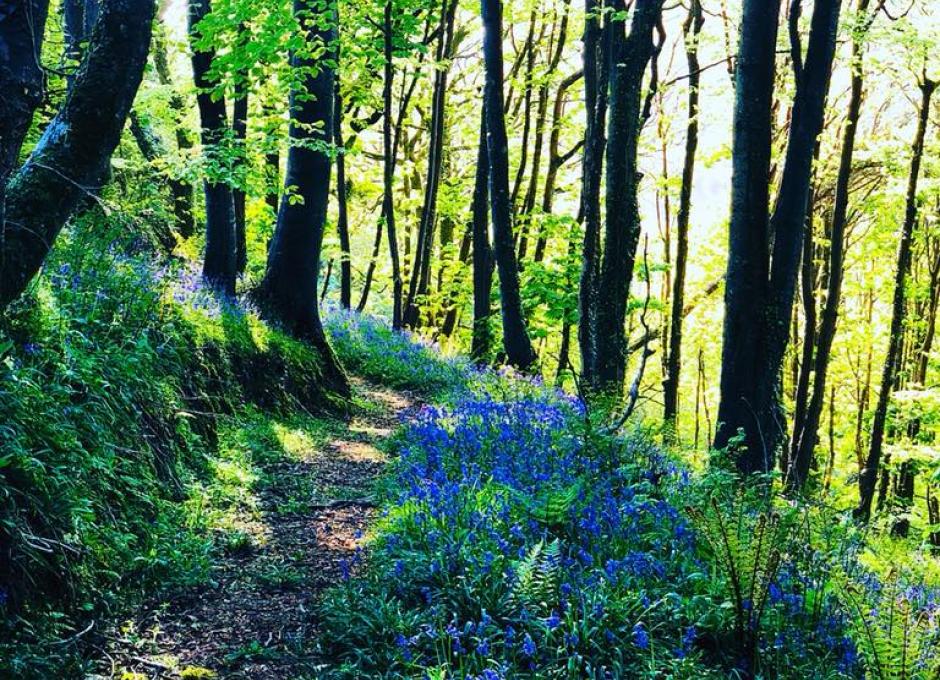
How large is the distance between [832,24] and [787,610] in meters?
7.58

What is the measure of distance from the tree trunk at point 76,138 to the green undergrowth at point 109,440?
633mm

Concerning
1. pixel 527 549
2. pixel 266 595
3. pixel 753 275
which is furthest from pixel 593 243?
pixel 266 595

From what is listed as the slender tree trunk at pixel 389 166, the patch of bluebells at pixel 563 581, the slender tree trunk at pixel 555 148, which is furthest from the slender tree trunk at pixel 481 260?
the patch of bluebells at pixel 563 581

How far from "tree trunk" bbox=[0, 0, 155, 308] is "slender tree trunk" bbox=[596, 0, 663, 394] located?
6.05 meters

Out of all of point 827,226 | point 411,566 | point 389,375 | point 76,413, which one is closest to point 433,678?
point 411,566

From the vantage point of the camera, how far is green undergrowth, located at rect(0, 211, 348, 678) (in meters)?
3.51

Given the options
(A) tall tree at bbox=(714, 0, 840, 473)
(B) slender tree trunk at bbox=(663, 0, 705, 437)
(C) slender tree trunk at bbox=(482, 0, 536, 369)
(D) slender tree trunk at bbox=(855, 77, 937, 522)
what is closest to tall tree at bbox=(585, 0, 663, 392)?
(A) tall tree at bbox=(714, 0, 840, 473)

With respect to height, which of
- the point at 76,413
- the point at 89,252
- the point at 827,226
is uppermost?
the point at 827,226

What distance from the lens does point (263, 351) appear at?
9062mm

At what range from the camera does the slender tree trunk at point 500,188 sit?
13180 millimetres

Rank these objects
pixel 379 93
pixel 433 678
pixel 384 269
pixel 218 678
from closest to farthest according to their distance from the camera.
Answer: pixel 433 678 < pixel 218 678 < pixel 379 93 < pixel 384 269

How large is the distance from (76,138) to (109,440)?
1.94m

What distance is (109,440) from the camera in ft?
15.5

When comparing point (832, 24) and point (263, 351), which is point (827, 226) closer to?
point (832, 24)
